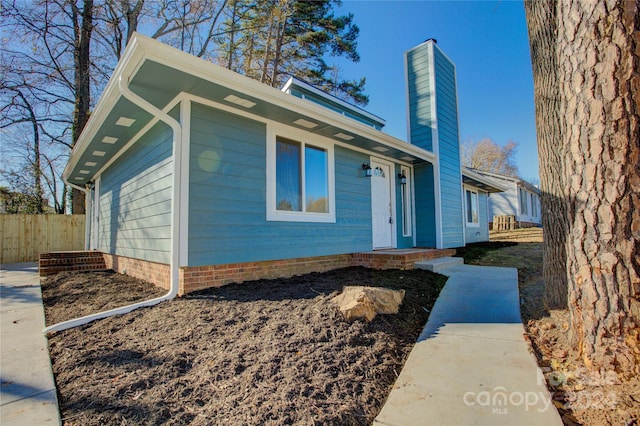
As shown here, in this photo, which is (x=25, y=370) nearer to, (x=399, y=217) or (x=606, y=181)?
(x=606, y=181)

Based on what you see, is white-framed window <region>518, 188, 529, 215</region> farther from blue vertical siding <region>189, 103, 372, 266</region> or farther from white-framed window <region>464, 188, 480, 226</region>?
blue vertical siding <region>189, 103, 372, 266</region>

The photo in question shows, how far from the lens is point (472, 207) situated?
38.6 ft

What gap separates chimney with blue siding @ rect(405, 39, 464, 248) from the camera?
7480mm

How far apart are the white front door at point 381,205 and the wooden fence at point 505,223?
43.9ft

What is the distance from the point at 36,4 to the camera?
9.64 m

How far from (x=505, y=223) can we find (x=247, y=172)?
17384mm

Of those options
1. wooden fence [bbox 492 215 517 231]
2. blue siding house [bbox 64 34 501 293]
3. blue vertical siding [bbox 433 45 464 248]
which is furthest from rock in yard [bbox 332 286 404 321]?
wooden fence [bbox 492 215 517 231]

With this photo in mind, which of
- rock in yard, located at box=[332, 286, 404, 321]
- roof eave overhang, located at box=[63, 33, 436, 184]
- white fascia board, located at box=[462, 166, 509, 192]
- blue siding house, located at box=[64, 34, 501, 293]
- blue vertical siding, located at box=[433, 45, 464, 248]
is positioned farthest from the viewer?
white fascia board, located at box=[462, 166, 509, 192]

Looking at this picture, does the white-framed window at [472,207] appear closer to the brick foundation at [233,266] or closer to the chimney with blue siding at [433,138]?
the chimney with blue siding at [433,138]

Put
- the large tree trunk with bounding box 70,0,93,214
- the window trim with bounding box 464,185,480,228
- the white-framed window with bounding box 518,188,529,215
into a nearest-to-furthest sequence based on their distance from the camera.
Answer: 1. the large tree trunk with bounding box 70,0,93,214
2. the window trim with bounding box 464,185,480,228
3. the white-framed window with bounding box 518,188,529,215

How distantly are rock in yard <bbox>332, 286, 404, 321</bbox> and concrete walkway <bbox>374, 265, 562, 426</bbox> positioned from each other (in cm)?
40

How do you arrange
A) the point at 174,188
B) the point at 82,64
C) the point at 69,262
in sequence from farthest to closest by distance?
the point at 82,64 < the point at 69,262 < the point at 174,188

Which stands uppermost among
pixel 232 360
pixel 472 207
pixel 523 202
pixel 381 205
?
pixel 523 202

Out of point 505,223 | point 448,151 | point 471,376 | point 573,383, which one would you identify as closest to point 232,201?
point 471,376
